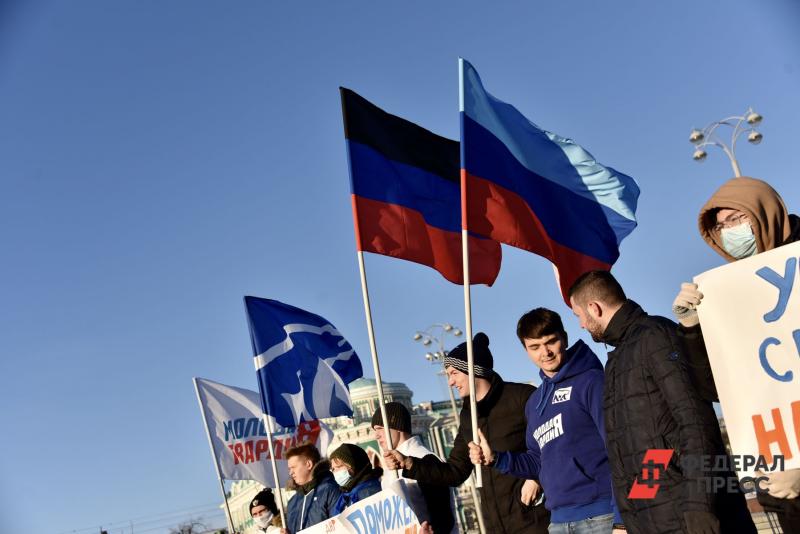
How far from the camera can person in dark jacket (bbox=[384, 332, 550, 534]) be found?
5375mm

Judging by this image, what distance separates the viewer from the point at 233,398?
37.7 feet

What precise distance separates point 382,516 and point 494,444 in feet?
3.35

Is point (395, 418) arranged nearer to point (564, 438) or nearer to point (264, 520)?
point (564, 438)

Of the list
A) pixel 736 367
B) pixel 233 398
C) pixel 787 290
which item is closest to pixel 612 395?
pixel 736 367

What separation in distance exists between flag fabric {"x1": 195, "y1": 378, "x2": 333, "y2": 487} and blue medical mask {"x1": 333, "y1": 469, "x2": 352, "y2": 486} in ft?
12.6

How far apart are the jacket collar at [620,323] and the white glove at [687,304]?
0.32 meters

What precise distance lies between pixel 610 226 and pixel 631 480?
8.54 ft

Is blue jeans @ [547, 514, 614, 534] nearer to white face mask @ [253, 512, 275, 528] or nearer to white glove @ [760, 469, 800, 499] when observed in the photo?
white glove @ [760, 469, 800, 499]

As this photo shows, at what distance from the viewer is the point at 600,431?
15.2ft

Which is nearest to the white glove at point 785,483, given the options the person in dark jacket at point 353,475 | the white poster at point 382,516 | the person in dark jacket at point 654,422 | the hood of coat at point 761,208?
the person in dark jacket at point 654,422

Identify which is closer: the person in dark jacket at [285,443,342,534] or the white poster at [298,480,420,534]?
the white poster at [298,480,420,534]

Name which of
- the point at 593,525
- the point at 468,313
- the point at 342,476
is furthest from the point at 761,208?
the point at 342,476

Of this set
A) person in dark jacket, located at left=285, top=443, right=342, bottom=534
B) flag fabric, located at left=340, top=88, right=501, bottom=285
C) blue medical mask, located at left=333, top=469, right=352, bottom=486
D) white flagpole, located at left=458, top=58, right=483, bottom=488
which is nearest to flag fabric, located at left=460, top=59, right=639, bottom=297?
white flagpole, located at left=458, top=58, right=483, bottom=488

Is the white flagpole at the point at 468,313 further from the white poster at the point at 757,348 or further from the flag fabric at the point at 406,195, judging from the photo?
the white poster at the point at 757,348
